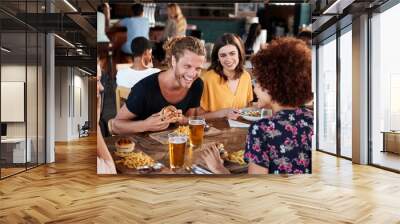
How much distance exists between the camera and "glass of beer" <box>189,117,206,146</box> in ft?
19.2

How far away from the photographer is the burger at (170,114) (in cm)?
582

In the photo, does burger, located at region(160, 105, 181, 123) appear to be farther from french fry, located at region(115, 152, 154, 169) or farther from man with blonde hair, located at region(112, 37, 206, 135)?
french fry, located at region(115, 152, 154, 169)

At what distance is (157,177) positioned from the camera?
614cm

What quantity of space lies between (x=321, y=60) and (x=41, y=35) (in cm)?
660

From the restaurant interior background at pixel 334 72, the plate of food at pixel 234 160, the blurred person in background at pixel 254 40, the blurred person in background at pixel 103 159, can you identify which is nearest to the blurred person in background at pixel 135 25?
the restaurant interior background at pixel 334 72

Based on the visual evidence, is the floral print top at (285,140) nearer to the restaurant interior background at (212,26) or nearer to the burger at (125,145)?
the restaurant interior background at (212,26)

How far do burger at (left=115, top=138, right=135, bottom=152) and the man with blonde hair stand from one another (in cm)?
15

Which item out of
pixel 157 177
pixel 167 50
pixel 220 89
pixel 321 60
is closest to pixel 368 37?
pixel 321 60

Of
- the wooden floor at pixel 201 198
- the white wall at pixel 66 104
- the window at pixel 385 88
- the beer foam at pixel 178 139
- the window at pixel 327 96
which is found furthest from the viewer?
the white wall at pixel 66 104

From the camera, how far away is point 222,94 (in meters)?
5.92

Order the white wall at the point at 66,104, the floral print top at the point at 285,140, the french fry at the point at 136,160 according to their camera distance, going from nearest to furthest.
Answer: the floral print top at the point at 285,140, the french fry at the point at 136,160, the white wall at the point at 66,104

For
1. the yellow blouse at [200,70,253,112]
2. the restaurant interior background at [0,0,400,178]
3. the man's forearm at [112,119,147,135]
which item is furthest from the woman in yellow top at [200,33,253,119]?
the man's forearm at [112,119,147,135]

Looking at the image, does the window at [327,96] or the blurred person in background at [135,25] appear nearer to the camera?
the blurred person in background at [135,25]

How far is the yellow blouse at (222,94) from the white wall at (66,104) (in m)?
10.1
